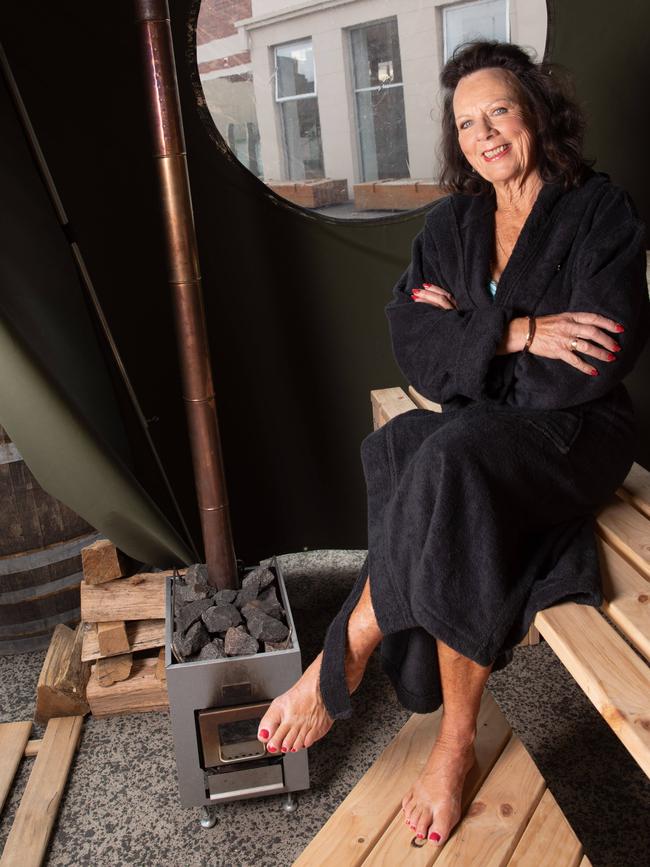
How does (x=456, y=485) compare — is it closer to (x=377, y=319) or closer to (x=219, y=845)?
(x=219, y=845)

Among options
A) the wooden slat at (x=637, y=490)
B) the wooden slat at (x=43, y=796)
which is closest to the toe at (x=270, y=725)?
the wooden slat at (x=43, y=796)

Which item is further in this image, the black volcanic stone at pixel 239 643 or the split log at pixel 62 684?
the split log at pixel 62 684

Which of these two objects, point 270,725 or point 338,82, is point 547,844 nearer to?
point 270,725

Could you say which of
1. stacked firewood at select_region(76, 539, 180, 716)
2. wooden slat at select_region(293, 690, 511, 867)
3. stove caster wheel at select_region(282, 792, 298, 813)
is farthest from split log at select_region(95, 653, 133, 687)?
wooden slat at select_region(293, 690, 511, 867)

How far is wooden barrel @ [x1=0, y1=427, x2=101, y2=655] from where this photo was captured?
85.6 inches

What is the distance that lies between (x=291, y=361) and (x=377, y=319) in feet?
0.97

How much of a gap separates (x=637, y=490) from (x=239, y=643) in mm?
914

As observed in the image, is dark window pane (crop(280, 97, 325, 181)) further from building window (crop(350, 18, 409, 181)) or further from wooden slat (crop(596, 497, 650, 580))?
wooden slat (crop(596, 497, 650, 580))

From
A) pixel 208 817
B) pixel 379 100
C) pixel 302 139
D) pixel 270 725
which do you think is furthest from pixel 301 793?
pixel 379 100

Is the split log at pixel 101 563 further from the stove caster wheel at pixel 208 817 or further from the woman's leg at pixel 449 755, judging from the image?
the woman's leg at pixel 449 755

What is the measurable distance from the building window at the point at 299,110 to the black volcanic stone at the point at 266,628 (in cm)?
124

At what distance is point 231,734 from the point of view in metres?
1.91

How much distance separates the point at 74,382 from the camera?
2.18 metres

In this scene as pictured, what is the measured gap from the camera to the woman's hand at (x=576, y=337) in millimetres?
1551
